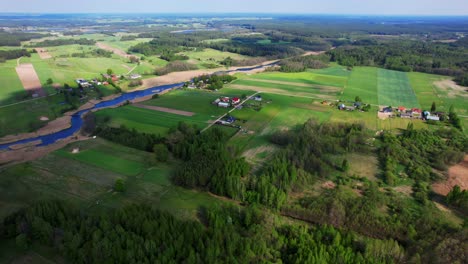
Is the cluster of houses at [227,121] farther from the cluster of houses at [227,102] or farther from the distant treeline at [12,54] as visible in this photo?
the distant treeline at [12,54]

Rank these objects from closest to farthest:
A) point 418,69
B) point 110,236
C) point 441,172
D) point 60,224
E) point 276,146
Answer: point 110,236 < point 60,224 < point 441,172 < point 276,146 < point 418,69

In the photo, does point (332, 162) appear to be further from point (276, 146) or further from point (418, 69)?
point (418, 69)

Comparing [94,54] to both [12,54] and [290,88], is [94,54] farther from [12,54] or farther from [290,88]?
[290,88]

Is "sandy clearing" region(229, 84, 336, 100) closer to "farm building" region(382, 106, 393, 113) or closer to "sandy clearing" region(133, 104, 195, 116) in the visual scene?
"farm building" region(382, 106, 393, 113)

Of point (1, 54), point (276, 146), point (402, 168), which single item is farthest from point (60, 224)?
point (1, 54)

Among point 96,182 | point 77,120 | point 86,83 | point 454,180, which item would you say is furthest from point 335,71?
point 96,182

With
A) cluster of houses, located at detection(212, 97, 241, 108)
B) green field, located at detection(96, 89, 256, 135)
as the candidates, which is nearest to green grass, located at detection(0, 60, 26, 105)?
green field, located at detection(96, 89, 256, 135)
